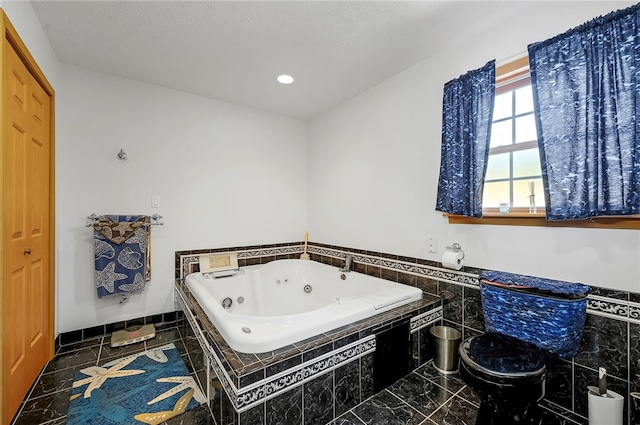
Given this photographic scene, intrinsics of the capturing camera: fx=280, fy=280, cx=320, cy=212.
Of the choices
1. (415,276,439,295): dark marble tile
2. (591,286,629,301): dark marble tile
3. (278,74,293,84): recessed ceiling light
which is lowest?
(415,276,439,295): dark marble tile

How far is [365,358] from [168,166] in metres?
2.56

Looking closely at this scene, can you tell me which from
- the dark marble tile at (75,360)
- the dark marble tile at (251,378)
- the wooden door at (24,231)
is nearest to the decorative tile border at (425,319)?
the dark marble tile at (251,378)

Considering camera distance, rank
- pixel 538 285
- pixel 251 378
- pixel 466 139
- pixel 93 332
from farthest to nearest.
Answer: pixel 93 332, pixel 466 139, pixel 538 285, pixel 251 378

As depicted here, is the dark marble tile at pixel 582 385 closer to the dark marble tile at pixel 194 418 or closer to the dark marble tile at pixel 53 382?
the dark marble tile at pixel 194 418

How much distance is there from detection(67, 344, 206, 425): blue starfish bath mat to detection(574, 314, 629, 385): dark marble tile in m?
2.29

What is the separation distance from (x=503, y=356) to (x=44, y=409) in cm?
264

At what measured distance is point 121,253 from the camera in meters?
2.53

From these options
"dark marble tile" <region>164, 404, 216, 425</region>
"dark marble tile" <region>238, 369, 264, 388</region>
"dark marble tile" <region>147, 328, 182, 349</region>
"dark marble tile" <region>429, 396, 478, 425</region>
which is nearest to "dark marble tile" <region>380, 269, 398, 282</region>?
"dark marble tile" <region>429, 396, 478, 425</region>

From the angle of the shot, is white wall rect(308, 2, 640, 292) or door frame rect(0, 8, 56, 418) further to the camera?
white wall rect(308, 2, 640, 292)

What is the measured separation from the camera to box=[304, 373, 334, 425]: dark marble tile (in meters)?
1.45

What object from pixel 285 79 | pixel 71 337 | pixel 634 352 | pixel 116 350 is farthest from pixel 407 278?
pixel 71 337

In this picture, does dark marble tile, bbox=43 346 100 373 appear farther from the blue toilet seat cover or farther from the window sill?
the window sill

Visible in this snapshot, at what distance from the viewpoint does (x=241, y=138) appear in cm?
331

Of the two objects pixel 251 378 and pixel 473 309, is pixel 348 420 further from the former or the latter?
pixel 473 309
